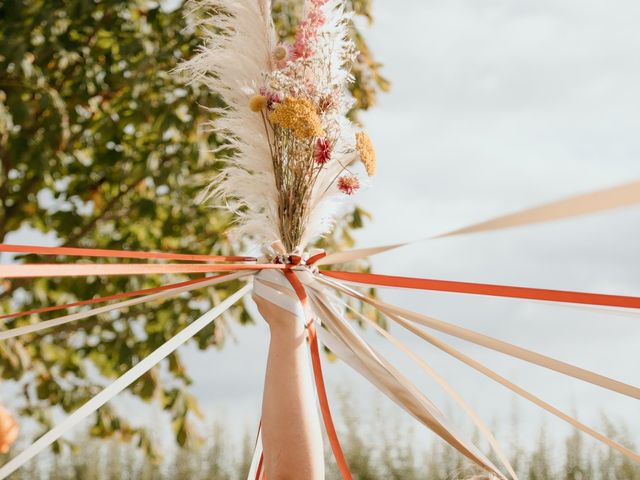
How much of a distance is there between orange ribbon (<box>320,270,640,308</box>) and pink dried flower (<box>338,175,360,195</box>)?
9.6 inches

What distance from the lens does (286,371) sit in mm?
2195

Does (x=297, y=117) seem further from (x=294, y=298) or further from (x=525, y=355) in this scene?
(x=525, y=355)

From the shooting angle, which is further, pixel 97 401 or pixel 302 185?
pixel 302 185

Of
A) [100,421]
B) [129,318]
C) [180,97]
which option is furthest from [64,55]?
[100,421]

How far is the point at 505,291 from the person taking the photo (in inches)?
79.7

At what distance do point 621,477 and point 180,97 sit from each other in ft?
13.0

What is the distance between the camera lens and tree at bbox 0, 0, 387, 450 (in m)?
5.89

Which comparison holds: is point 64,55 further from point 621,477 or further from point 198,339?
point 621,477

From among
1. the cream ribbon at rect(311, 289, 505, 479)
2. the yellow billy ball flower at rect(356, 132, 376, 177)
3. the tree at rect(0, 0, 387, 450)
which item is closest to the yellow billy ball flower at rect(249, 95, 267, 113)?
the yellow billy ball flower at rect(356, 132, 376, 177)

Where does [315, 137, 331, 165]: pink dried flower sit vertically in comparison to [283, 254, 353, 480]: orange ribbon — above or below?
above

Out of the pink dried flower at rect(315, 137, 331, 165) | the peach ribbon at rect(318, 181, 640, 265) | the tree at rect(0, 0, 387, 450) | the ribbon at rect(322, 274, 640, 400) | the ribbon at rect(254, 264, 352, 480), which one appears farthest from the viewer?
the tree at rect(0, 0, 387, 450)

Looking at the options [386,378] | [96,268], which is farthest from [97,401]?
[386,378]

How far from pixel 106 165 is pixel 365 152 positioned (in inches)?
178

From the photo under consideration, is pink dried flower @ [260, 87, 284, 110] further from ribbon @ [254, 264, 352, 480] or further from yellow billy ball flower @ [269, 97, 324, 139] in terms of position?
ribbon @ [254, 264, 352, 480]
